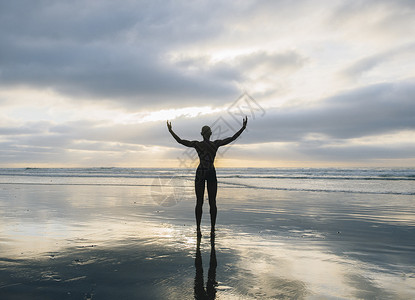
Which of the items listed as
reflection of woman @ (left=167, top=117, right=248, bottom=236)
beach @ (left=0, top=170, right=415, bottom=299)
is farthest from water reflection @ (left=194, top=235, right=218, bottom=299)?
reflection of woman @ (left=167, top=117, right=248, bottom=236)

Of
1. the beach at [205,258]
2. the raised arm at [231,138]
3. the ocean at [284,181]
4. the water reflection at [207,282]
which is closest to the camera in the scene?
the water reflection at [207,282]

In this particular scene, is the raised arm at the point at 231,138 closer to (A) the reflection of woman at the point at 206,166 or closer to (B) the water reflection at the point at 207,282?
(A) the reflection of woman at the point at 206,166

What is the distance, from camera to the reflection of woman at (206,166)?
24.4 ft

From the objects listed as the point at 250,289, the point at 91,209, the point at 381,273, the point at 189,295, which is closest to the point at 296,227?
the point at 381,273

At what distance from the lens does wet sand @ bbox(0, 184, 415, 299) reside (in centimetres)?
381

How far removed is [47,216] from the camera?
31.6ft

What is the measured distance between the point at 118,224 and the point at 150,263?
12.8 feet

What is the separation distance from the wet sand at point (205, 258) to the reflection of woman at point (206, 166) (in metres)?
0.63

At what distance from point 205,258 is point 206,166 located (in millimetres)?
2691

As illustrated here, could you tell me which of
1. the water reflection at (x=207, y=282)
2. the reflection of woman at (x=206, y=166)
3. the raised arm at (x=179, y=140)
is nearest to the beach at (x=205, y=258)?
the water reflection at (x=207, y=282)

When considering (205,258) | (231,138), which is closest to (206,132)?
(231,138)

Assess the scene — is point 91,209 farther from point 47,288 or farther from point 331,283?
point 331,283

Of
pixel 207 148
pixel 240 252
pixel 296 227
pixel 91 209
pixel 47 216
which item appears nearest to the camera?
pixel 240 252

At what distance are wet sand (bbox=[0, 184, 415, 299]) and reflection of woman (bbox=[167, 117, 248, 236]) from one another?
2.08 ft
